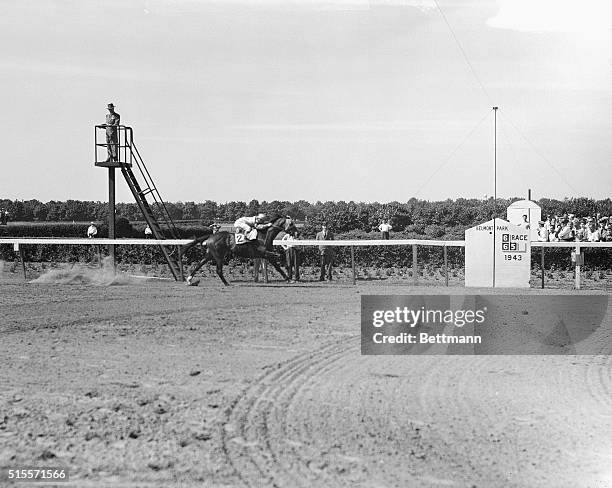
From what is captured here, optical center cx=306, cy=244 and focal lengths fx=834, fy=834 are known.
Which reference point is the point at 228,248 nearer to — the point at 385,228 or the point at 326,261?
the point at 326,261

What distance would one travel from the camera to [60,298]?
1152cm

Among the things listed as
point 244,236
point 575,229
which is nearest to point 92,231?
point 244,236

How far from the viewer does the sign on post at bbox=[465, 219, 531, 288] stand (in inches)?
375

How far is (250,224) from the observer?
1121 cm

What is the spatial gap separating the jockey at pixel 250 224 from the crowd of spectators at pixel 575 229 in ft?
11.0

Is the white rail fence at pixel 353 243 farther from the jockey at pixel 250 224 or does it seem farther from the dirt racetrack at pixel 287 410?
the dirt racetrack at pixel 287 410

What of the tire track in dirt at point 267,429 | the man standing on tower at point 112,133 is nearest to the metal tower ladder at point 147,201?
the man standing on tower at point 112,133

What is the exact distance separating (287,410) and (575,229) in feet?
16.9

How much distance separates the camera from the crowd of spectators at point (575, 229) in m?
8.39

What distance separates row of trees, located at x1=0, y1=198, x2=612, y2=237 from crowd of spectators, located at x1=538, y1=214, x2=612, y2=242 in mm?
268

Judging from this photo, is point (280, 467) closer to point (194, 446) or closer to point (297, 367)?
point (194, 446)

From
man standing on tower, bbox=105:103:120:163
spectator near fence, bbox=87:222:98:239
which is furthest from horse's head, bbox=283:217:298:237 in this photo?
spectator near fence, bbox=87:222:98:239

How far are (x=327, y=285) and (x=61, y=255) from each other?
474cm

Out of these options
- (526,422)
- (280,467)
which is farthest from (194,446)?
(526,422)
